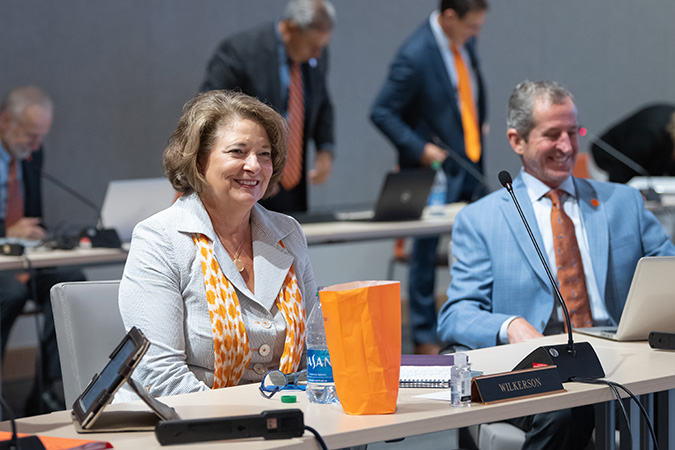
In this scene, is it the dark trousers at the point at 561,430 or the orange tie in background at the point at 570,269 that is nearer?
the dark trousers at the point at 561,430

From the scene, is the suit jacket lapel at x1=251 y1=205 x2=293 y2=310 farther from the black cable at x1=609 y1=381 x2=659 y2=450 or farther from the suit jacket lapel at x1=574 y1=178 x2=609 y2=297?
the suit jacket lapel at x1=574 y1=178 x2=609 y2=297

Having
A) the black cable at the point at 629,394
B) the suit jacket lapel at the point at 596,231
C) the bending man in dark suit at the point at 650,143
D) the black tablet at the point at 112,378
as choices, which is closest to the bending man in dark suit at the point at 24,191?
the suit jacket lapel at the point at 596,231

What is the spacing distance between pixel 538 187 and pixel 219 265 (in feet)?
3.55

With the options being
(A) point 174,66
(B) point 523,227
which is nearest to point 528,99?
(B) point 523,227

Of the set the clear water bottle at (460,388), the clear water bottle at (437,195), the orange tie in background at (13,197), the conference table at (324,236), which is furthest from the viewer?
the clear water bottle at (437,195)

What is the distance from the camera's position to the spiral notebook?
1726mm

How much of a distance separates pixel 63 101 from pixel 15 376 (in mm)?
1446

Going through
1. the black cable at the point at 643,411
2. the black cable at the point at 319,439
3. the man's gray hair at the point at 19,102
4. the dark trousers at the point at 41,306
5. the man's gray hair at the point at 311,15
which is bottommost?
the dark trousers at the point at 41,306

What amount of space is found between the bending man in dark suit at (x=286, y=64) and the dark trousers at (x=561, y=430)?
2538 mm

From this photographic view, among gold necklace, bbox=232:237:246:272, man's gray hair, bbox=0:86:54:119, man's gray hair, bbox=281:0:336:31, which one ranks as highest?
man's gray hair, bbox=281:0:336:31

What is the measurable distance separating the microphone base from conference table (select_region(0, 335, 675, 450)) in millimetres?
35

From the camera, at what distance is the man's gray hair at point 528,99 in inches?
104

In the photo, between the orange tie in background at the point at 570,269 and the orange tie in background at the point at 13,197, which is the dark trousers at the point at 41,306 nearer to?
the orange tie in background at the point at 13,197

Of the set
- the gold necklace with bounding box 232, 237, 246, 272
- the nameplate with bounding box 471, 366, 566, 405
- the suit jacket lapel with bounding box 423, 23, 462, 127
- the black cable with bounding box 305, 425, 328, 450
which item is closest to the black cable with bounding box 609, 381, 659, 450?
the nameplate with bounding box 471, 366, 566, 405
